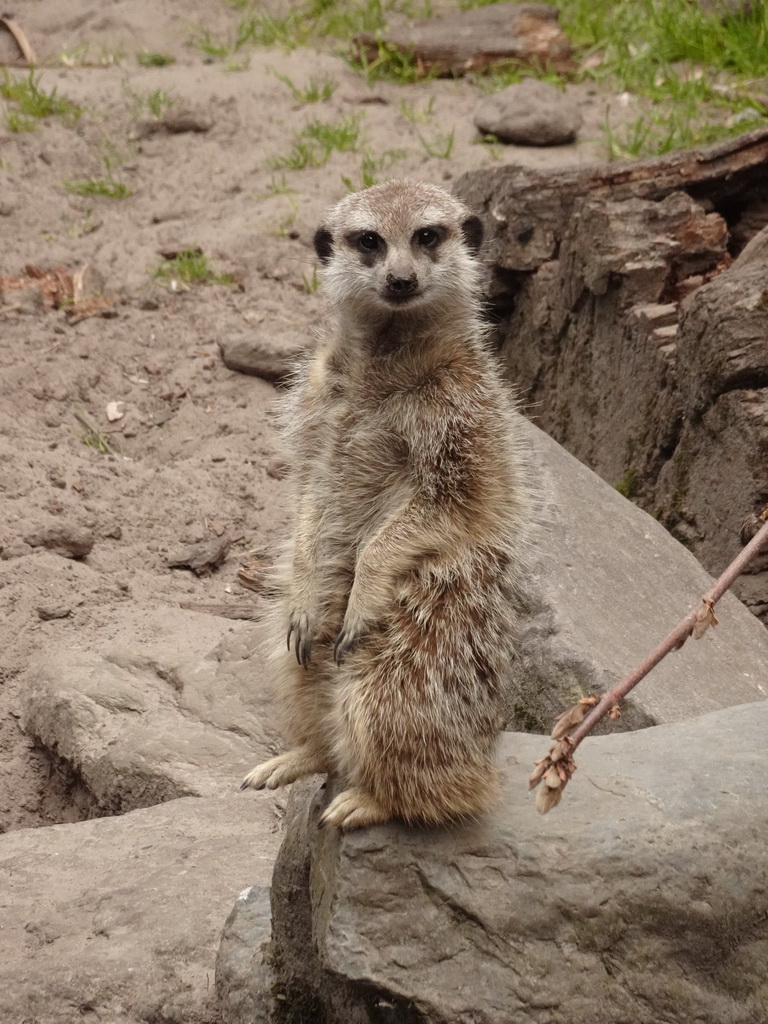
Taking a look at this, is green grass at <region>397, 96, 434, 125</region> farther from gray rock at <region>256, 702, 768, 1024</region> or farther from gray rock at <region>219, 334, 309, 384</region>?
gray rock at <region>256, 702, 768, 1024</region>

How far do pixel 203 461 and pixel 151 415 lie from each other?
1.28ft

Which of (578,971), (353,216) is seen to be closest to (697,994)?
(578,971)

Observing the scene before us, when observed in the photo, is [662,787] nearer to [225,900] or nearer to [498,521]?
[498,521]

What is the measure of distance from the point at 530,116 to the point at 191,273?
6.37ft

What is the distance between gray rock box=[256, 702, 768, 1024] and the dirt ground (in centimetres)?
161

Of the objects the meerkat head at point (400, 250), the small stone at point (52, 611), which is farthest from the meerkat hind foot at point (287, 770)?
the small stone at point (52, 611)

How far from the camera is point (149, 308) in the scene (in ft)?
18.1

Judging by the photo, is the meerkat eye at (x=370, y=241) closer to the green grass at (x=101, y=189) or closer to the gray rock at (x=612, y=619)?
the gray rock at (x=612, y=619)

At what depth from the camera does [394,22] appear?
7.39 meters

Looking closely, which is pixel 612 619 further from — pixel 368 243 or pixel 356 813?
pixel 356 813

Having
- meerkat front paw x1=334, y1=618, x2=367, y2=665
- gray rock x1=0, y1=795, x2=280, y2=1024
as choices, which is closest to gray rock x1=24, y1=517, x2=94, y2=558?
gray rock x1=0, y1=795, x2=280, y2=1024

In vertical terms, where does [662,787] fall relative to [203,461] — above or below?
above

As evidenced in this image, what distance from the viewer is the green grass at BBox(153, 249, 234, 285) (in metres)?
5.57

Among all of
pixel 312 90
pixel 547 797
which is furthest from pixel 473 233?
pixel 312 90
